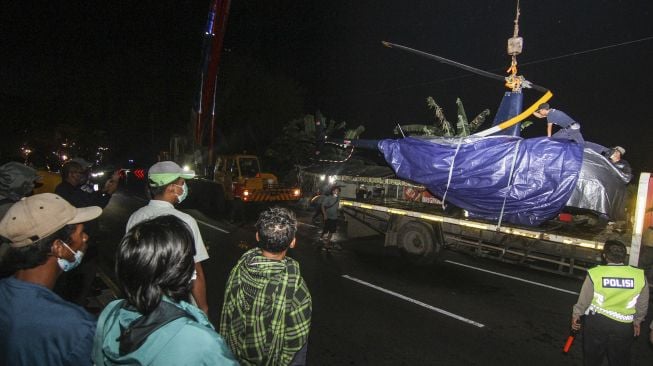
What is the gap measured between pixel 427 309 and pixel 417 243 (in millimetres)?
3234

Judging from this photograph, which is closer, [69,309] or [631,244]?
[69,309]

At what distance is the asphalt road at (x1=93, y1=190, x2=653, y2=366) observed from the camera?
4.38 m

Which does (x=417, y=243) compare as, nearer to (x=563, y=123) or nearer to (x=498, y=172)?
(x=498, y=172)

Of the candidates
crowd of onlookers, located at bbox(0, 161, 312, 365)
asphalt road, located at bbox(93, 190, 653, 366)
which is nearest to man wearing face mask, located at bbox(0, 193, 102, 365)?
crowd of onlookers, located at bbox(0, 161, 312, 365)

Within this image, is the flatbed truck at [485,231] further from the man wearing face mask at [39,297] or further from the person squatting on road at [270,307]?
the man wearing face mask at [39,297]

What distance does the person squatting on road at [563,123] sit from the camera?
7031 mm

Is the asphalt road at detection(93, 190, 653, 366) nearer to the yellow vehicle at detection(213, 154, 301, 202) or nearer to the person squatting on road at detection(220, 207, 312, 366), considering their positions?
the person squatting on road at detection(220, 207, 312, 366)

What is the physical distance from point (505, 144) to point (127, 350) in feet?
24.7

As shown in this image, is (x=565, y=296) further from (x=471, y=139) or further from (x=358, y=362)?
(x=358, y=362)

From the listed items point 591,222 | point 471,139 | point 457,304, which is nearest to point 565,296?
point 457,304

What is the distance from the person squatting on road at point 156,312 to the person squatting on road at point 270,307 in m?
0.67

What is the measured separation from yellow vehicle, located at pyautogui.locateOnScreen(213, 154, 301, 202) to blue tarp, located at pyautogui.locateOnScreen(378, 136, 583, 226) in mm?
7804

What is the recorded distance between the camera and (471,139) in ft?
25.4

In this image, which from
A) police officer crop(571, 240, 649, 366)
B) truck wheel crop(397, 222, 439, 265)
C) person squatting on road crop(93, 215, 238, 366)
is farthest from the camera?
truck wheel crop(397, 222, 439, 265)
